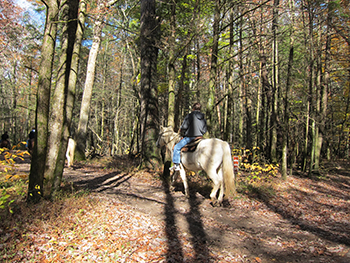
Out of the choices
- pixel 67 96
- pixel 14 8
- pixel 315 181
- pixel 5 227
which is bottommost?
pixel 315 181

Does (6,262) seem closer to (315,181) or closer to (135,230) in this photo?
(135,230)

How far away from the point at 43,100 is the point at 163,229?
153 inches

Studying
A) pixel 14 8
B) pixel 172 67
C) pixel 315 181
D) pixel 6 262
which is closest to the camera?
pixel 6 262

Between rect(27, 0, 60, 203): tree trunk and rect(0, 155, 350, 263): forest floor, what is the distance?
567mm

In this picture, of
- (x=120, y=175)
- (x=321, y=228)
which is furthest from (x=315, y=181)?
(x=120, y=175)

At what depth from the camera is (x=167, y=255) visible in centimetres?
388

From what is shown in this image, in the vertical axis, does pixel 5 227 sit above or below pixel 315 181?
above

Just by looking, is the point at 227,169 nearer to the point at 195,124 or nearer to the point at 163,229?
the point at 195,124

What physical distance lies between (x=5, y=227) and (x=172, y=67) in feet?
25.7

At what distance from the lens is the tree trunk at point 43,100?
4559 mm

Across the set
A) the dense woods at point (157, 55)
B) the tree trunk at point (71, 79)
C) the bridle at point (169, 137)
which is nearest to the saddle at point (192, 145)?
the bridle at point (169, 137)

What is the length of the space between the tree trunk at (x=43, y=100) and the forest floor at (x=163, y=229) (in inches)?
22.3

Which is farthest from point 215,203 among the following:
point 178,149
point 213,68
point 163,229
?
point 213,68

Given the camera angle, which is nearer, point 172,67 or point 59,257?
point 59,257
